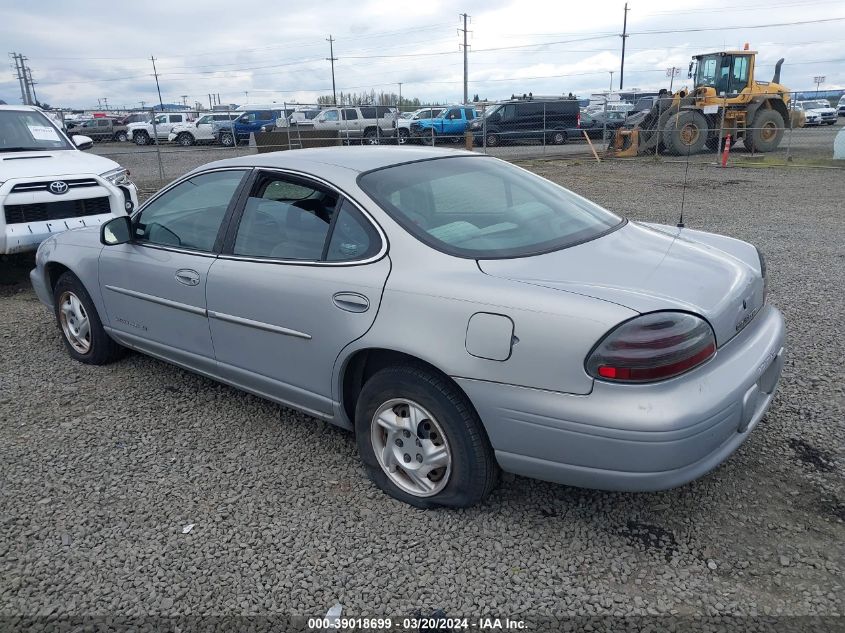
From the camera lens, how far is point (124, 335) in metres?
4.19

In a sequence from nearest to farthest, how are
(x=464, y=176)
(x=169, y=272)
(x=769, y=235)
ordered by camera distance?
1. (x=464, y=176)
2. (x=169, y=272)
3. (x=769, y=235)

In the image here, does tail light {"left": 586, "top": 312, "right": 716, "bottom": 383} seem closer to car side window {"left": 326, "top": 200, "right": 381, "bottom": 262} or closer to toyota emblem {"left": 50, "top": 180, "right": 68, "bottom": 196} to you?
car side window {"left": 326, "top": 200, "right": 381, "bottom": 262}

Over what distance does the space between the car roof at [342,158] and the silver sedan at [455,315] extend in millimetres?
20

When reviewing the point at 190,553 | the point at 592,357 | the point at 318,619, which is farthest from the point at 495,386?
the point at 190,553

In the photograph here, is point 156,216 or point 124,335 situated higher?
point 156,216

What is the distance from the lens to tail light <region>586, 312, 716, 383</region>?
Result: 7.47 ft

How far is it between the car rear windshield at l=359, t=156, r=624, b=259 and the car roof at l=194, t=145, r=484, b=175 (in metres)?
0.07

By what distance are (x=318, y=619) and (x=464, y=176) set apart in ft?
7.22

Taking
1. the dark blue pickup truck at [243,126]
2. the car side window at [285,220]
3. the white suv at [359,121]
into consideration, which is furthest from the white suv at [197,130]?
the car side window at [285,220]

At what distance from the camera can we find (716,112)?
2047cm

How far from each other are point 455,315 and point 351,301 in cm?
55

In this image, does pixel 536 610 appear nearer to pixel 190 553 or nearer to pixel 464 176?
pixel 190 553

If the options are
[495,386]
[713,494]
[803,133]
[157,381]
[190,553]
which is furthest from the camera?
[803,133]

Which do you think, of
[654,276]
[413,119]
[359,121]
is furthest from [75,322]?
[413,119]
